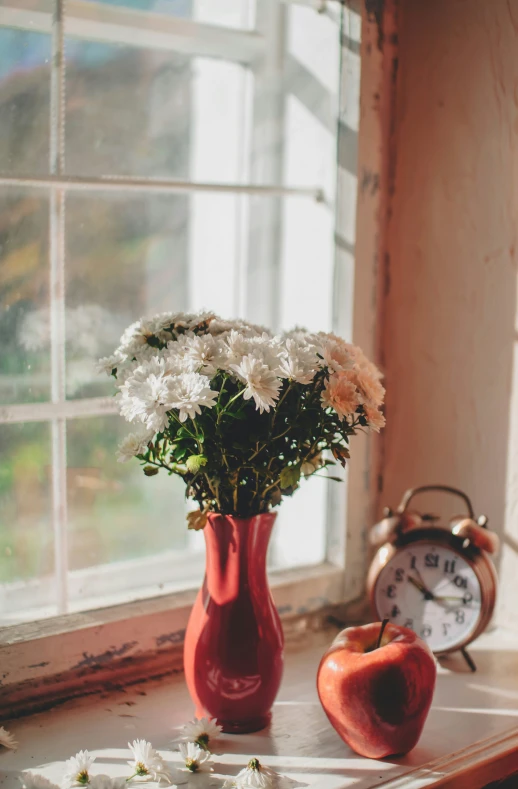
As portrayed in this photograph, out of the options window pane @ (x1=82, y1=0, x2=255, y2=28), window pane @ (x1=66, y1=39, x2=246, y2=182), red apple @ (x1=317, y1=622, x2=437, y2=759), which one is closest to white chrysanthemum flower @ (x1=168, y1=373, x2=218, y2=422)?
red apple @ (x1=317, y1=622, x2=437, y2=759)

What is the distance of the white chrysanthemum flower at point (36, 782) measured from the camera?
0.97 meters

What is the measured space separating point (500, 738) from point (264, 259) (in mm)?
936

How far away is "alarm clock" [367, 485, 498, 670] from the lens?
1335 millimetres

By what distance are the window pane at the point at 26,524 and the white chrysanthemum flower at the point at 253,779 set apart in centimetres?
49

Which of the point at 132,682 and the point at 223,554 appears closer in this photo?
the point at 223,554

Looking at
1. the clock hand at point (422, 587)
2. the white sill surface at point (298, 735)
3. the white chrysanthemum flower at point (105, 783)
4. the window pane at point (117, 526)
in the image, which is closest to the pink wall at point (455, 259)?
the clock hand at point (422, 587)

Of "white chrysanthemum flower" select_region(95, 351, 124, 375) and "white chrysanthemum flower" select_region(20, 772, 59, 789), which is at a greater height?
"white chrysanthemum flower" select_region(95, 351, 124, 375)

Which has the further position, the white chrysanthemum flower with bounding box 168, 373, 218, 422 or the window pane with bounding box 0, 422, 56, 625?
the window pane with bounding box 0, 422, 56, 625

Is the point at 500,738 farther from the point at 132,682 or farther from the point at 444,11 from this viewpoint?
the point at 444,11

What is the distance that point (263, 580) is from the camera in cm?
116

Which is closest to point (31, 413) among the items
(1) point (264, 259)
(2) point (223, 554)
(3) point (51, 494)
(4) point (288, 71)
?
(3) point (51, 494)

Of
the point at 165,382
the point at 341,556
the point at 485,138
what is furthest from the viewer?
the point at 341,556

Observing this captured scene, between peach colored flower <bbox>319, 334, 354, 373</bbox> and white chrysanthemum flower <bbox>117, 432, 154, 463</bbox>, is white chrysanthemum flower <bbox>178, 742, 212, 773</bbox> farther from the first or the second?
peach colored flower <bbox>319, 334, 354, 373</bbox>

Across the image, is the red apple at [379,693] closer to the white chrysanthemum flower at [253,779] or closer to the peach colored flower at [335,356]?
the white chrysanthemum flower at [253,779]
